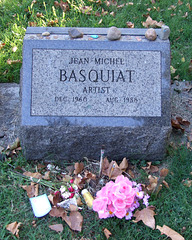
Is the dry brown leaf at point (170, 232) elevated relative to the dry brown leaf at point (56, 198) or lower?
lower

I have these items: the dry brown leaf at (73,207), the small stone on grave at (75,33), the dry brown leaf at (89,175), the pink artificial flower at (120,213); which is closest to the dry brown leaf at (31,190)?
the dry brown leaf at (73,207)

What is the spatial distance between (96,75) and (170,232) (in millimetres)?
1365

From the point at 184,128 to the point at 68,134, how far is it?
49.7 inches

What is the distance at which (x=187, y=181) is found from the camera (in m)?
2.35

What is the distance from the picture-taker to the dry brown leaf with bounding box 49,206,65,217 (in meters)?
2.17

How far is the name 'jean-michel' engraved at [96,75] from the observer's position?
2.46 m

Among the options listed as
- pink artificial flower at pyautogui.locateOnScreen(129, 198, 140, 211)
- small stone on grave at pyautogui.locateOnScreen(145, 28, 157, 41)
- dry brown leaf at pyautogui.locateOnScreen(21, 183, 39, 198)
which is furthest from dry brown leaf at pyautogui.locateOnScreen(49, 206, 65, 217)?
small stone on grave at pyautogui.locateOnScreen(145, 28, 157, 41)

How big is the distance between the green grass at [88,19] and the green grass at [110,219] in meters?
1.59

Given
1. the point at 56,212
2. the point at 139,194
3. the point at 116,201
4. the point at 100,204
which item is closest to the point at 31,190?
the point at 56,212

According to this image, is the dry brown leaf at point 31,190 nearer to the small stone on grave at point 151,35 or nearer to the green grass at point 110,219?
the green grass at point 110,219

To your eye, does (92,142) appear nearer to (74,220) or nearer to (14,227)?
(74,220)

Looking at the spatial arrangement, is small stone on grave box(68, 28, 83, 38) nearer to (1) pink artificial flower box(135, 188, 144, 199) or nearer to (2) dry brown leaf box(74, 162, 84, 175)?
(2) dry brown leaf box(74, 162, 84, 175)

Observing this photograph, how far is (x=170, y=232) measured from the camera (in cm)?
201

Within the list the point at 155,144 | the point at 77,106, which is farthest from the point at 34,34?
the point at 155,144
